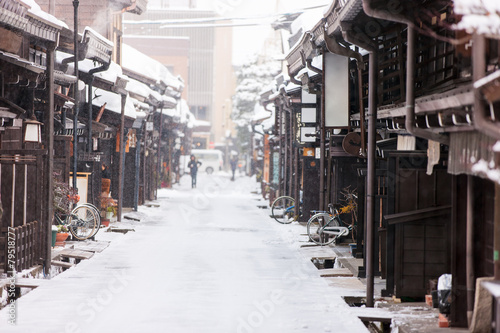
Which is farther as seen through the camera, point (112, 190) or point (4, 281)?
point (112, 190)

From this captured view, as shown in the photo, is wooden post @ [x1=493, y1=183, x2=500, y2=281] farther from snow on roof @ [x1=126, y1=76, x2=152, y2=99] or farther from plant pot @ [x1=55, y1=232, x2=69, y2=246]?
snow on roof @ [x1=126, y1=76, x2=152, y2=99]

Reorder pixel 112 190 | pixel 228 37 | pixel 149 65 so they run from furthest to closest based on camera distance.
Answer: pixel 228 37 → pixel 149 65 → pixel 112 190

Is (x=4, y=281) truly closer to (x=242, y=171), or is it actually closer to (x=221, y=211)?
(x=221, y=211)

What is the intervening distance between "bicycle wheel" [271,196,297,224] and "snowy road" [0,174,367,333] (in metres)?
5.99

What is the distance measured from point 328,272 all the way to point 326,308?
164 inches

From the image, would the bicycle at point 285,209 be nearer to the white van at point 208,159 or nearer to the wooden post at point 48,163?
the wooden post at point 48,163

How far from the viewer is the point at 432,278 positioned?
13.4m

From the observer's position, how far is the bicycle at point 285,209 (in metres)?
30.0

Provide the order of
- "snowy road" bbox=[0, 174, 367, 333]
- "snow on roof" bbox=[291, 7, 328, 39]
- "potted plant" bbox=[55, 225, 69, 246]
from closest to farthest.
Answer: "snowy road" bbox=[0, 174, 367, 333] < "potted plant" bbox=[55, 225, 69, 246] < "snow on roof" bbox=[291, 7, 328, 39]

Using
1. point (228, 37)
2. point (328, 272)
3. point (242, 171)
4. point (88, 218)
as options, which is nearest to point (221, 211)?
point (88, 218)

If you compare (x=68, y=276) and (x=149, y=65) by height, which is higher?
(x=149, y=65)

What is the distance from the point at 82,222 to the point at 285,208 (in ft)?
40.0

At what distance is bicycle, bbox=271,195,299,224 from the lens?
3002cm

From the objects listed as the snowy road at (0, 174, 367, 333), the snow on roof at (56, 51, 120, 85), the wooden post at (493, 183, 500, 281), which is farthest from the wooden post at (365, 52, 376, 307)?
the snow on roof at (56, 51, 120, 85)
